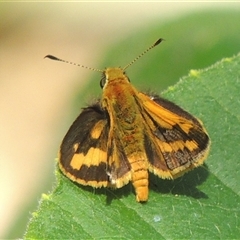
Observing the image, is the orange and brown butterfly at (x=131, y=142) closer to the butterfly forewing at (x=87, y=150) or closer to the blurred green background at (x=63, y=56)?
the butterfly forewing at (x=87, y=150)

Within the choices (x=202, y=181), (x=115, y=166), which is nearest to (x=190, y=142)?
(x=202, y=181)

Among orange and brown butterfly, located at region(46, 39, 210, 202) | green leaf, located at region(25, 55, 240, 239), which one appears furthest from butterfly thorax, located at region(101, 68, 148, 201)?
green leaf, located at region(25, 55, 240, 239)

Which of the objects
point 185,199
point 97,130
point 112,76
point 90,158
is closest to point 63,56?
point 112,76

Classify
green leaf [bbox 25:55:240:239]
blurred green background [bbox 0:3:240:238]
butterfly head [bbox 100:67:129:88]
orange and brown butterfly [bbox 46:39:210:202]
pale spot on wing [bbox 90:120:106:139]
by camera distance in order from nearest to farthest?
green leaf [bbox 25:55:240:239], orange and brown butterfly [bbox 46:39:210:202], pale spot on wing [bbox 90:120:106:139], butterfly head [bbox 100:67:129:88], blurred green background [bbox 0:3:240:238]

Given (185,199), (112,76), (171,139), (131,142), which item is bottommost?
(185,199)

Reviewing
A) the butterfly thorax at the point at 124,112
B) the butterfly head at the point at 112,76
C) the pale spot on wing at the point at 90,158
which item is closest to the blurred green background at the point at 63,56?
the butterfly head at the point at 112,76

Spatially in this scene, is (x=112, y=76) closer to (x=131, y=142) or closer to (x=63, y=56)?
(x=131, y=142)

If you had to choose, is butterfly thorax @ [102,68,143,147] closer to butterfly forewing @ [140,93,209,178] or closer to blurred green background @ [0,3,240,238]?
butterfly forewing @ [140,93,209,178]
